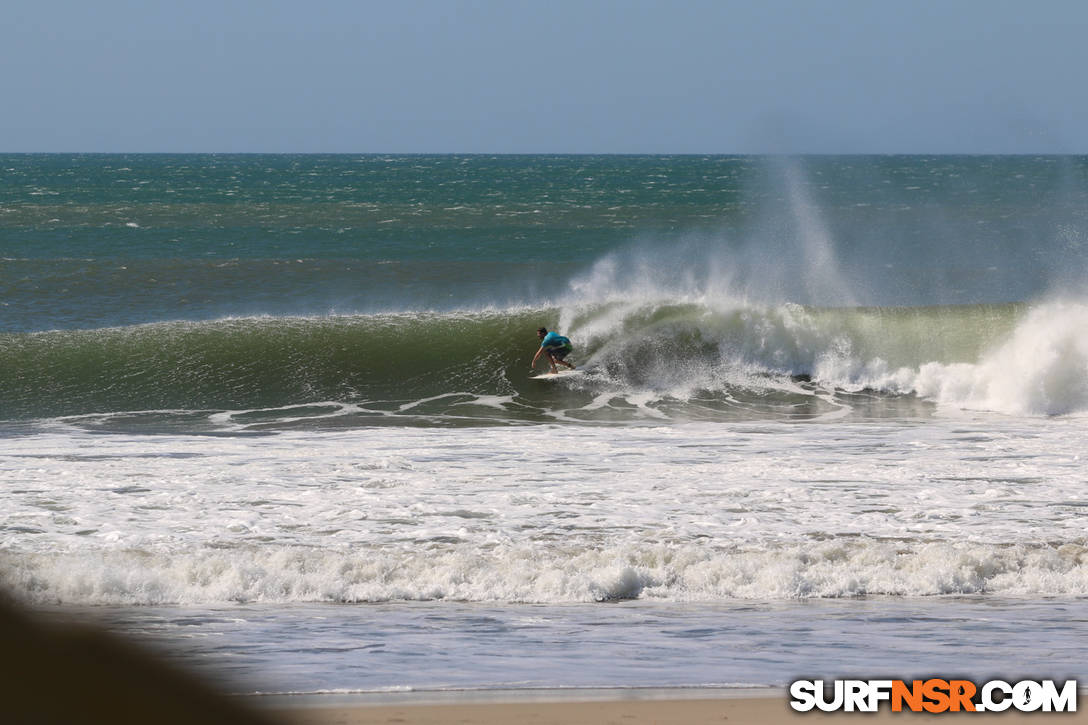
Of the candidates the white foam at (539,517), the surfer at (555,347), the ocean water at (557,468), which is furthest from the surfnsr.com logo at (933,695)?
the surfer at (555,347)

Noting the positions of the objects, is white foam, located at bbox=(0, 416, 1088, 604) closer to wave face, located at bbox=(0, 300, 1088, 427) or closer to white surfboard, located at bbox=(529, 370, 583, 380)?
wave face, located at bbox=(0, 300, 1088, 427)

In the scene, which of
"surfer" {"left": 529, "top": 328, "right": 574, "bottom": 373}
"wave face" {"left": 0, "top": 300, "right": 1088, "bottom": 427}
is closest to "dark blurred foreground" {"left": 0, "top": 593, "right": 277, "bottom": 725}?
"wave face" {"left": 0, "top": 300, "right": 1088, "bottom": 427}

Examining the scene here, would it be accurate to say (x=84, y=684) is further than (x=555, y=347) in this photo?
No

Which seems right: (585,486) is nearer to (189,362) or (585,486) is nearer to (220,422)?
(220,422)

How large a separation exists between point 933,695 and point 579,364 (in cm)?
1288

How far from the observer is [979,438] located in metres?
12.8

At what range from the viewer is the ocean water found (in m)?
6.63

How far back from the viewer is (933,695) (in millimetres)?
5473

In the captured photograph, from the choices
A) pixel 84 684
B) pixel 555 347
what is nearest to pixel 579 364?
pixel 555 347

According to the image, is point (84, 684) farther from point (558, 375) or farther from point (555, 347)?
point (555, 347)

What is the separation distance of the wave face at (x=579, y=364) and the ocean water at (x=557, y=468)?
0.07 metres

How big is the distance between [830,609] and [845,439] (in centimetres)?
586

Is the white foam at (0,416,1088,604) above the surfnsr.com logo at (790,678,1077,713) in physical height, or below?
below

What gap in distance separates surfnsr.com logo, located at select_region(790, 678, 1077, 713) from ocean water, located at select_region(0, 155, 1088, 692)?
0.19m
